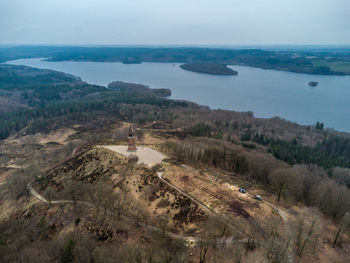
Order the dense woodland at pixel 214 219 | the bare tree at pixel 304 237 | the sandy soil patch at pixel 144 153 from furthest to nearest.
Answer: the sandy soil patch at pixel 144 153 → the bare tree at pixel 304 237 → the dense woodland at pixel 214 219

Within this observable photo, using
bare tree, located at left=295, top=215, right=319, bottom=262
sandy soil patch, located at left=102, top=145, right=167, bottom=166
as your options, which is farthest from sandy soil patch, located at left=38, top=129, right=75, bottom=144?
bare tree, located at left=295, top=215, right=319, bottom=262

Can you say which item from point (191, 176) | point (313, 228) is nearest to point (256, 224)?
point (313, 228)

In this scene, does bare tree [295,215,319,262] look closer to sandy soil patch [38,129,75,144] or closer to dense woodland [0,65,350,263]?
dense woodland [0,65,350,263]

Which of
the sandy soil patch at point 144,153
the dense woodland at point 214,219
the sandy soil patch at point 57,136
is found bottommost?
the sandy soil patch at point 57,136

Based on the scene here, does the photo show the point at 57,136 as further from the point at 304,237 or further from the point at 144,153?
the point at 304,237

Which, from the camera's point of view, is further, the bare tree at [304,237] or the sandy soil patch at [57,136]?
the sandy soil patch at [57,136]

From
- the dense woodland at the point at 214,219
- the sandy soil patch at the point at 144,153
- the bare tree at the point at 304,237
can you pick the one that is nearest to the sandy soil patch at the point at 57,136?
the dense woodland at the point at 214,219

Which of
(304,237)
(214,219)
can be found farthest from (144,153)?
(304,237)

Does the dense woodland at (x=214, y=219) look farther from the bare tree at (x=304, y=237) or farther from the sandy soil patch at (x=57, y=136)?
the sandy soil patch at (x=57, y=136)
